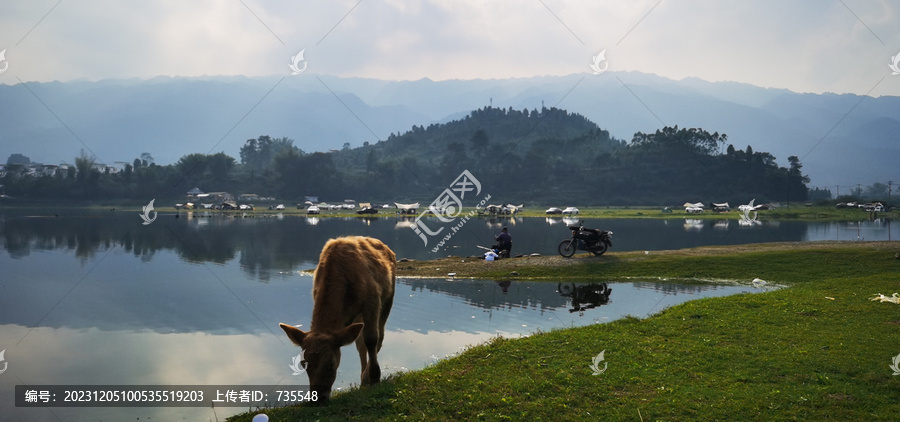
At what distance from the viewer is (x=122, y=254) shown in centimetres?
4559

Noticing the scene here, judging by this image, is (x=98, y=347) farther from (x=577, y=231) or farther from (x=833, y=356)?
(x=577, y=231)

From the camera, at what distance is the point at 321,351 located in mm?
8148

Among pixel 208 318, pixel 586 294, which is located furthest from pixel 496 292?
pixel 208 318

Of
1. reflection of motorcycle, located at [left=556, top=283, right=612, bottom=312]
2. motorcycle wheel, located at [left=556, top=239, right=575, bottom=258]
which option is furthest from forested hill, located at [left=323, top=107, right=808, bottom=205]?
reflection of motorcycle, located at [left=556, top=283, right=612, bottom=312]

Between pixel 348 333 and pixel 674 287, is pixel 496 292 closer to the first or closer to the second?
pixel 674 287

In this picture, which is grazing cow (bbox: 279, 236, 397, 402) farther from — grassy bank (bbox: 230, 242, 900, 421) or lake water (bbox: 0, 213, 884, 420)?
lake water (bbox: 0, 213, 884, 420)

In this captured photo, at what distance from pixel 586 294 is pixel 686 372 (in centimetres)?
1337

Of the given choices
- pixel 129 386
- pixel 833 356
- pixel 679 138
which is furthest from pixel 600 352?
pixel 679 138

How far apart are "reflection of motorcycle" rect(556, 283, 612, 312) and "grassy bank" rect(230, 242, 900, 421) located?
3.84 m

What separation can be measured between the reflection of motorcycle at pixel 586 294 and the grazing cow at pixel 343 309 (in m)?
11.9

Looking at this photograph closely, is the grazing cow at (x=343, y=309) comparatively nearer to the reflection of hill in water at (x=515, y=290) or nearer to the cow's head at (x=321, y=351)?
the cow's head at (x=321, y=351)

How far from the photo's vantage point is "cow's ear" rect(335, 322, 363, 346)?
8.39m

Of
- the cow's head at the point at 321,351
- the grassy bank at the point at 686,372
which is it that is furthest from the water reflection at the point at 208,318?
the cow's head at the point at 321,351

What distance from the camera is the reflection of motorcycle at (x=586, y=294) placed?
70.7ft
